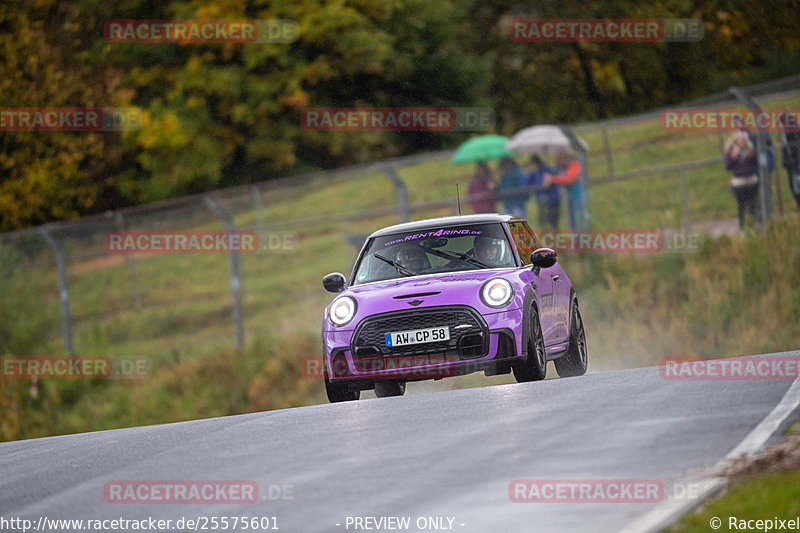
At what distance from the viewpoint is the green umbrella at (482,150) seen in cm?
2381

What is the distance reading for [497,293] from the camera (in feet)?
39.5

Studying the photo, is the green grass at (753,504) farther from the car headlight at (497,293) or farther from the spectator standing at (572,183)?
the spectator standing at (572,183)

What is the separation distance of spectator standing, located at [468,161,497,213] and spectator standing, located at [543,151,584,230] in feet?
3.06

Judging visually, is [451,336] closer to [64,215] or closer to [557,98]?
[64,215]

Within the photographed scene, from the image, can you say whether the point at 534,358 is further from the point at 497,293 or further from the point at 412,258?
the point at 412,258

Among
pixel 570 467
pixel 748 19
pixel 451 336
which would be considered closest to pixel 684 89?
pixel 748 19

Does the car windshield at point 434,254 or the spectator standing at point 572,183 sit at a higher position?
the spectator standing at point 572,183

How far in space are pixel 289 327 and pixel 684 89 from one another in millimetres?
29264
